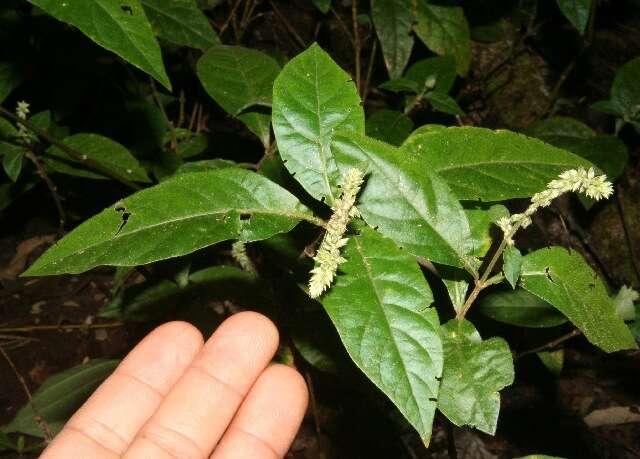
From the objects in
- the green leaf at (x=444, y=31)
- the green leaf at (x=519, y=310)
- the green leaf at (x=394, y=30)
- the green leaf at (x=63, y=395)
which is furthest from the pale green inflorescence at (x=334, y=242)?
the green leaf at (x=444, y=31)

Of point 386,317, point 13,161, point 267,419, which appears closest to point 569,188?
point 386,317

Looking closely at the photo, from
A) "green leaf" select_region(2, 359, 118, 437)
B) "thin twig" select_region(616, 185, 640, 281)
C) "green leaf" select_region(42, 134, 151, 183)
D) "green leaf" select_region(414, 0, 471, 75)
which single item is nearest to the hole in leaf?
"green leaf" select_region(42, 134, 151, 183)

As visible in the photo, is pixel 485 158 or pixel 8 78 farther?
pixel 8 78

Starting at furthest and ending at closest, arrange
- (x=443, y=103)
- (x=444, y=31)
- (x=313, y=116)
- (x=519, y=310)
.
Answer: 1. (x=444, y=31)
2. (x=443, y=103)
3. (x=519, y=310)
4. (x=313, y=116)

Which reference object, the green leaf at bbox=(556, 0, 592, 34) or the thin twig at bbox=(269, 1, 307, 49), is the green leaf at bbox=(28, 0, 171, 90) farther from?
the thin twig at bbox=(269, 1, 307, 49)

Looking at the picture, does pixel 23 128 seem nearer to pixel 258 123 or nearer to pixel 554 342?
pixel 258 123
